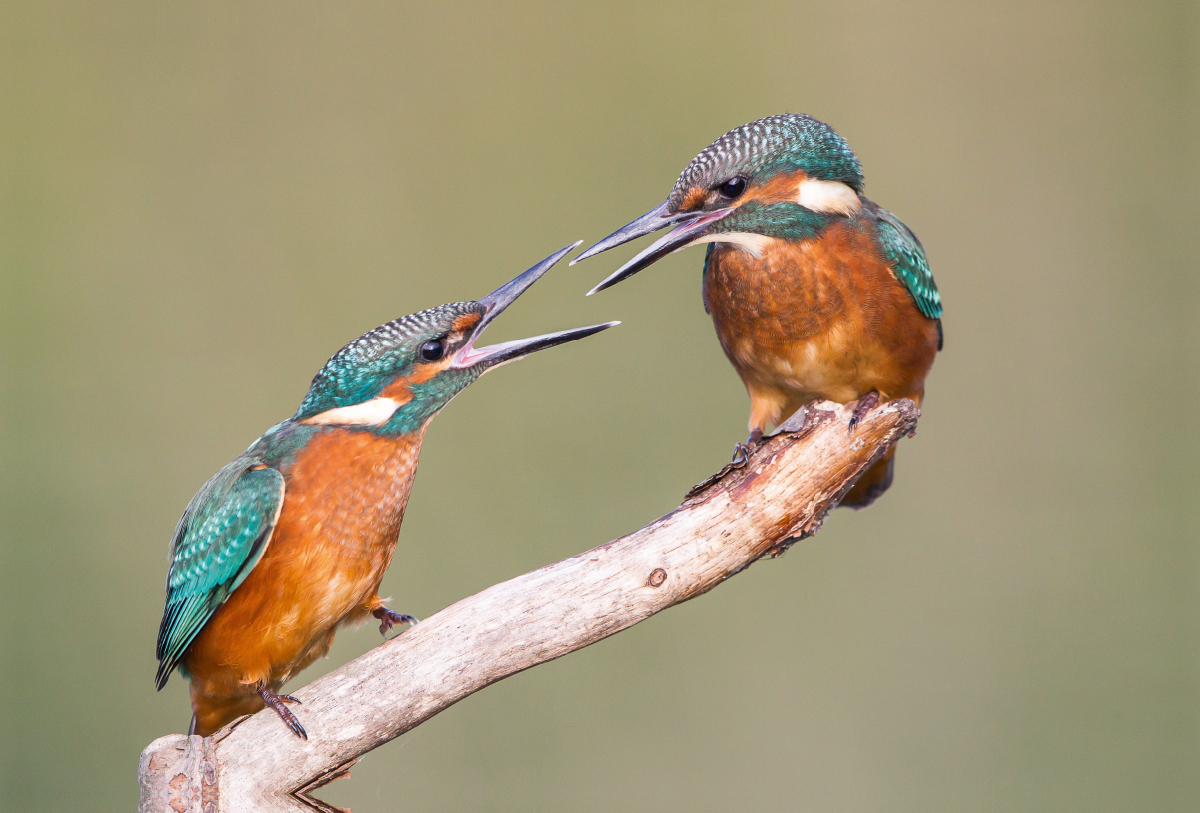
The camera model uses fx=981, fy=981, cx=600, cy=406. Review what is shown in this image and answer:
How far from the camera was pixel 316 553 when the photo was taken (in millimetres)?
1476

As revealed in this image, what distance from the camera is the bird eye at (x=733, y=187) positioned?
147 centimetres

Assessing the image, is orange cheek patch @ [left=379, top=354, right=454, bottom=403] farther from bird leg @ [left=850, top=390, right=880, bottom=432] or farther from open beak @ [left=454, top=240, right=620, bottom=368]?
bird leg @ [left=850, top=390, right=880, bottom=432]

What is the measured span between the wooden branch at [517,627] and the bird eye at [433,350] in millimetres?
356

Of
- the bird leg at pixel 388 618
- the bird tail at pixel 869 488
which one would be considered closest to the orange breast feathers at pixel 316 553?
the bird leg at pixel 388 618

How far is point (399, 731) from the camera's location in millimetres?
1458

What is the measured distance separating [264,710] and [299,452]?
15.7 inches

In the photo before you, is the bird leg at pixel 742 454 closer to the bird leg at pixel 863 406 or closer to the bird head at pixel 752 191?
the bird leg at pixel 863 406

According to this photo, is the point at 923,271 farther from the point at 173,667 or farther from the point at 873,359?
the point at 173,667

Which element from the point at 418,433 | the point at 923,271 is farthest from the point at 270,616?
the point at 923,271

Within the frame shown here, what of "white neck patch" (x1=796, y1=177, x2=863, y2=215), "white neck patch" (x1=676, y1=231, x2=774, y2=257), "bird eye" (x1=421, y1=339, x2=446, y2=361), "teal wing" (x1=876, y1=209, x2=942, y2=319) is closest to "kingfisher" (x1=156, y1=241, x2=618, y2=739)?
"bird eye" (x1=421, y1=339, x2=446, y2=361)

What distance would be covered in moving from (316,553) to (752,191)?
2.81ft

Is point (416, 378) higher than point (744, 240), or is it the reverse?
point (744, 240)

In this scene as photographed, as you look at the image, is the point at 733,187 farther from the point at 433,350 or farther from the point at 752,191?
the point at 433,350

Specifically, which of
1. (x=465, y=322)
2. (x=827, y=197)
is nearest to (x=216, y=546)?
(x=465, y=322)
